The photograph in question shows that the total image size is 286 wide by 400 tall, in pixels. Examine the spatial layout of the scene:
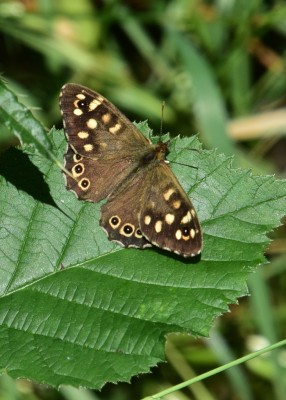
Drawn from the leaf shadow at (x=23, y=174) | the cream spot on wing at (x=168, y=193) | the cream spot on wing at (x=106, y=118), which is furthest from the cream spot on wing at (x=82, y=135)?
the cream spot on wing at (x=168, y=193)

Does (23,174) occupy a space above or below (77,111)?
below

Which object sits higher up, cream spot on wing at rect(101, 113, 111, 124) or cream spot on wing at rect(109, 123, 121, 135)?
cream spot on wing at rect(101, 113, 111, 124)

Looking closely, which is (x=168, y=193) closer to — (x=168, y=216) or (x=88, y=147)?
(x=168, y=216)

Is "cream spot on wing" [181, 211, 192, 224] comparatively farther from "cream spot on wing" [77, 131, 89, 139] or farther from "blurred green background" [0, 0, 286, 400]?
"blurred green background" [0, 0, 286, 400]

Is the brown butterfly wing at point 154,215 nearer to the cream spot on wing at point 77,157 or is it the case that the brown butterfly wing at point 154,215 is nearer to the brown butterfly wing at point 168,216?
the brown butterfly wing at point 168,216

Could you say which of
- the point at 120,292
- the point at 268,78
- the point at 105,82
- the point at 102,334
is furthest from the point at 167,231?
the point at 268,78

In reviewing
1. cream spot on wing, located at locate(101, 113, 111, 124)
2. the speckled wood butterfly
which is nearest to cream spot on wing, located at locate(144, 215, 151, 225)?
the speckled wood butterfly

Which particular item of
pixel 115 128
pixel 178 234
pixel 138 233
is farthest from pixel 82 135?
pixel 178 234
